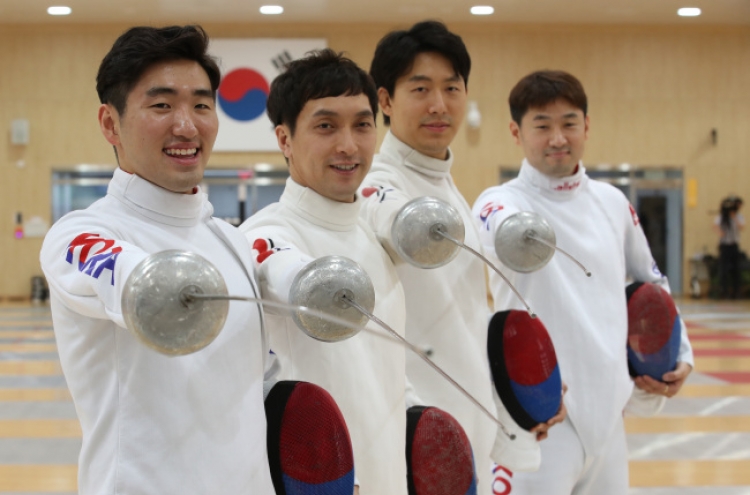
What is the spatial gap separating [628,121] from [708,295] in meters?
3.13

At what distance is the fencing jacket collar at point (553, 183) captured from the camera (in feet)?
9.16

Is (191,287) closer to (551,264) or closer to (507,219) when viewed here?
(507,219)

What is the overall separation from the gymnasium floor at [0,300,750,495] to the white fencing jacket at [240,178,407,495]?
2.62 m

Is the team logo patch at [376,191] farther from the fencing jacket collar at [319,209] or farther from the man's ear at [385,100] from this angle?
the man's ear at [385,100]

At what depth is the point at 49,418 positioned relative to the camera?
555 cm

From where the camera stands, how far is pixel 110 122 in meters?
1.63

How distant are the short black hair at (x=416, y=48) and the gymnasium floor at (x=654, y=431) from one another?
2593 mm

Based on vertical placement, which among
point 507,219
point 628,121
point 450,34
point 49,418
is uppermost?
point 628,121

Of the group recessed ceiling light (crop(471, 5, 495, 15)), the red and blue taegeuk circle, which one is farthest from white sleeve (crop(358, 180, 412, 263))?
the red and blue taegeuk circle

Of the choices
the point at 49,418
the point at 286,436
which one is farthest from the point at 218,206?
the point at 286,436

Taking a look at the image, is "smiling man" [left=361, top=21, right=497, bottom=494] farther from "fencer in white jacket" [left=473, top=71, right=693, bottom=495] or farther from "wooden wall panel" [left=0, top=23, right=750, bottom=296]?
"wooden wall panel" [left=0, top=23, right=750, bottom=296]

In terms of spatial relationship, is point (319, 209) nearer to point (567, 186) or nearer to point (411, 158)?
point (411, 158)

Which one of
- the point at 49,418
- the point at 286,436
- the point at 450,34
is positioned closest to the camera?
the point at 286,436

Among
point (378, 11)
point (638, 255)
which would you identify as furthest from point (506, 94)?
point (638, 255)
